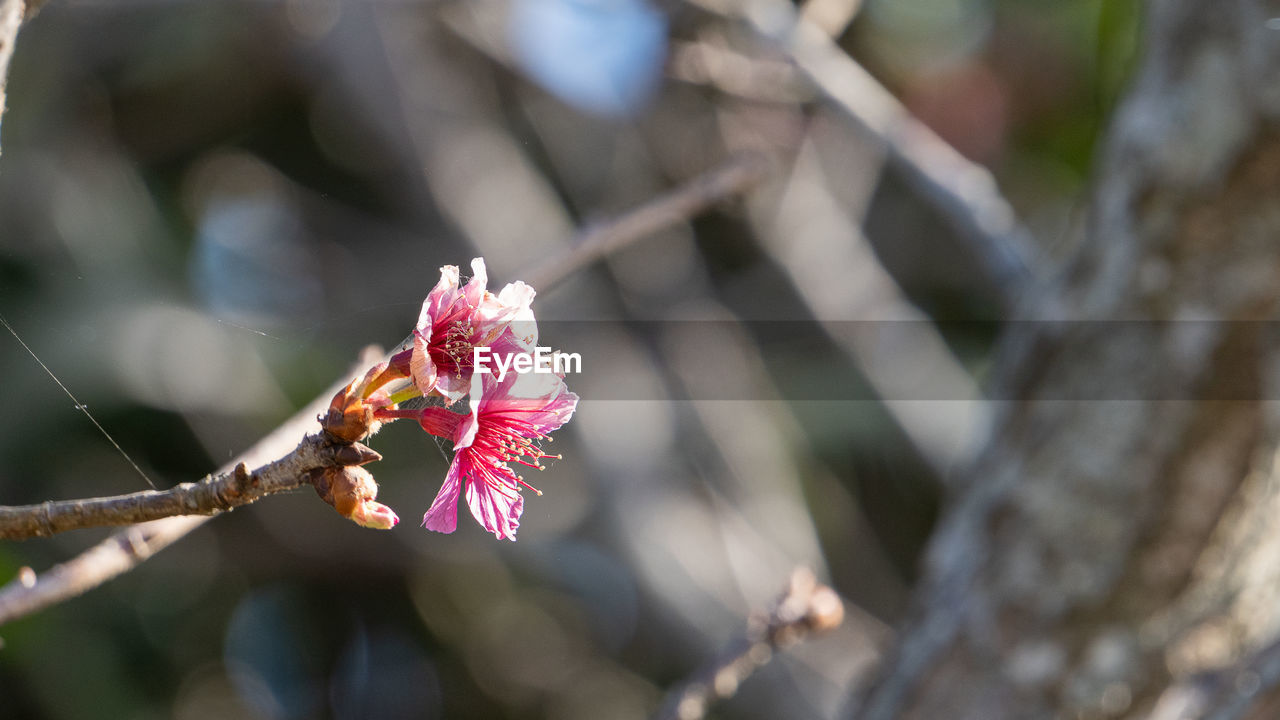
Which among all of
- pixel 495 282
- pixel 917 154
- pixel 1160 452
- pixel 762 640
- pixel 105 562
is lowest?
pixel 1160 452

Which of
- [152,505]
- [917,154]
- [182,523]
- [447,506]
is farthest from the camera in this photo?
[917,154]

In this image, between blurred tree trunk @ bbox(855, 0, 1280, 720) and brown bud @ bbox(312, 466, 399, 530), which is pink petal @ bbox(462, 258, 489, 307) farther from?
blurred tree trunk @ bbox(855, 0, 1280, 720)

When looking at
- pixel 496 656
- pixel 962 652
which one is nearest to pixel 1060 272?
pixel 962 652

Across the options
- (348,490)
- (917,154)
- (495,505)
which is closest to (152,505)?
(348,490)

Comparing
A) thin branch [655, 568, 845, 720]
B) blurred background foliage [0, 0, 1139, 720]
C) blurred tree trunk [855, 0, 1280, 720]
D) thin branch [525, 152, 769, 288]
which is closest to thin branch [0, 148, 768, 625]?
thin branch [525, 152, 769, 288]

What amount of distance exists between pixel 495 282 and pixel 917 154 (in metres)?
0.80

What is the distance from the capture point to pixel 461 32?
2.31 meters

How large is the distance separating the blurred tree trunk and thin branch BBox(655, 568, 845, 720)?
0.83 ft

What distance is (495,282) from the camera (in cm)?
186

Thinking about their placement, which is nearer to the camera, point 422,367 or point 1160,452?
point 422,367

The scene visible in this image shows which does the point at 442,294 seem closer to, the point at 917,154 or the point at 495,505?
the point at 495,505

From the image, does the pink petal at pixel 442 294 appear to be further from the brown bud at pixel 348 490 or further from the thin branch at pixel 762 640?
the thin branch at pixel 762 640

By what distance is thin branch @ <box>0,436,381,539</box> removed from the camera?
1.35 feet

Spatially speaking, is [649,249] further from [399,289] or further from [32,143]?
[32,143]
